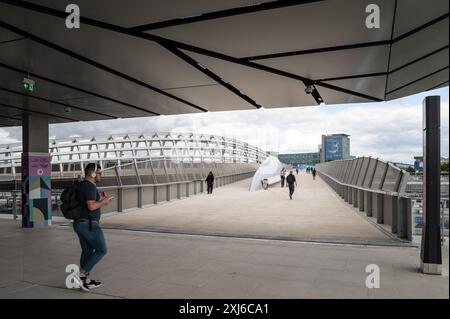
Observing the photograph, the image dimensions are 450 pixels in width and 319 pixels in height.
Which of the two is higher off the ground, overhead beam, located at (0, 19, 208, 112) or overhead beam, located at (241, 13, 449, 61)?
overhead beam, located at (241, 13, 449, 61)

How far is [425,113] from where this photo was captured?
17.7 ft

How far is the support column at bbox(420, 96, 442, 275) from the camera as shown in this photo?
5.22 meters

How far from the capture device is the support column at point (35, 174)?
10766 mm

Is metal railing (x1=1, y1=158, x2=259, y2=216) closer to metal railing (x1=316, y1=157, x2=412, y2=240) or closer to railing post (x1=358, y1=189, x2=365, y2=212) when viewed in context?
metal railing (x1=316, y1=157, x2=412, y2=240)

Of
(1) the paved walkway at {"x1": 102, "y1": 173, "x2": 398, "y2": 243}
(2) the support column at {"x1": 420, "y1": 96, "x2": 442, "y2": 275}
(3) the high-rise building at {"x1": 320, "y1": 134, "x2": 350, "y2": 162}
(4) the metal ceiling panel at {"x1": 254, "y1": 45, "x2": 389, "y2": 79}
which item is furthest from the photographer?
(3) the high-rise building at {"x1": 320, "y1": 134, "x2": 350, "y2": 162}

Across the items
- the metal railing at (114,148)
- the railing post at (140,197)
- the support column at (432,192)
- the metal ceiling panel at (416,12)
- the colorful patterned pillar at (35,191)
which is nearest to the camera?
the metal ceiling panel at (416,12)

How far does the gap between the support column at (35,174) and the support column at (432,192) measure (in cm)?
990

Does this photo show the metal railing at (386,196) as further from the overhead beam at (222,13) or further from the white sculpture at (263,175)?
the white sculpture at (263,175)

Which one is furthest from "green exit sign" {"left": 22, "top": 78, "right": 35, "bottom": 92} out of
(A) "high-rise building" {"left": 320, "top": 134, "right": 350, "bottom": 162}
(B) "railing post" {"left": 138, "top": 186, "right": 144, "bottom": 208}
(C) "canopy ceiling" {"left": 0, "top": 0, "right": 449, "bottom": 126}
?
(A) "high-rise building" {"left": 320, "top": 134, "right": 350, "bottom": 162}

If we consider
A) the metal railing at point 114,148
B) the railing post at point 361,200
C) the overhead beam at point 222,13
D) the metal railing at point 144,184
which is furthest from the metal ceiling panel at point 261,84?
the metal railing at point 114,148

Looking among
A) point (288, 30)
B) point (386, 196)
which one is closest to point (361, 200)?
point (386, 196)

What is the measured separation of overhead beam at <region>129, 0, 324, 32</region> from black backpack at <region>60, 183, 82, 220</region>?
2196mm

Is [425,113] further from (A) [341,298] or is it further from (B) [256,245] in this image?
(B) [256,245]

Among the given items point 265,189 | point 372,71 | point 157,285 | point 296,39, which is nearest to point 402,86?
point 372,71
